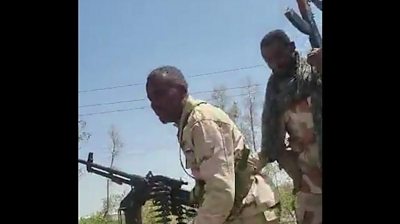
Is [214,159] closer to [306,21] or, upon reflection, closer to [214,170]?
[214,170]

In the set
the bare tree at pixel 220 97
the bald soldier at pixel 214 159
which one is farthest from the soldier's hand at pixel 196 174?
the bare tree at pixel 220 97

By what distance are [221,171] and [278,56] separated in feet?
0.64

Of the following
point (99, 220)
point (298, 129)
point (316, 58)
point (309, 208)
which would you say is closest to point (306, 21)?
point (316, 58)

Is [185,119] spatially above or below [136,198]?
above

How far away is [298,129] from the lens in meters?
1.03

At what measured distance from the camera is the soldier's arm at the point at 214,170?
1006 mm

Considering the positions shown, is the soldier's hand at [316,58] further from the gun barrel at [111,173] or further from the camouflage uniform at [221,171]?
the gun barrel at [111,173]

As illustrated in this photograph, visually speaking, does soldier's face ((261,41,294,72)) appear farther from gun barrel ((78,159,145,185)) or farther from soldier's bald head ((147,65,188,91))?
gun barrel ((78,159,145,185))
